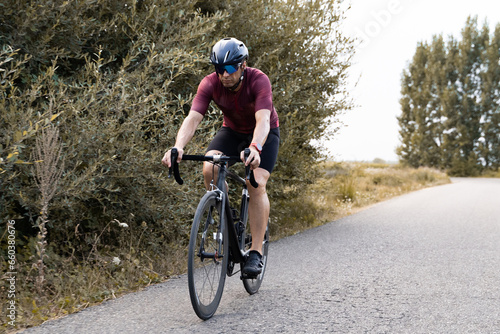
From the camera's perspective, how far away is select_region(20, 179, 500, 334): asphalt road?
11.3ft

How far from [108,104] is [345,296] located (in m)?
2.97

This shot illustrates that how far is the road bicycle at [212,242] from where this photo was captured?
11.1 feet

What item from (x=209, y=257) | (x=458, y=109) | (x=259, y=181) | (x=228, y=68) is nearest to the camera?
(x=209, y=257)

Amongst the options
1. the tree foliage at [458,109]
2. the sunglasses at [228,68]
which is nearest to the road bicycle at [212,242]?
the sunglasses at [228,68]

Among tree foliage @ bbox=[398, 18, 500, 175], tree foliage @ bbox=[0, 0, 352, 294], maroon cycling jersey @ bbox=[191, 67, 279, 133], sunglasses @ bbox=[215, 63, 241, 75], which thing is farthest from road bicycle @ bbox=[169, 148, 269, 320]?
tree foliage @ bbox=[398, 18, 500, 175]

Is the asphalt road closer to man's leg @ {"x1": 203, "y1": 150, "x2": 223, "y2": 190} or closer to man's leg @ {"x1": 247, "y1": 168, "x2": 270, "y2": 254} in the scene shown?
man's leg @ {"x1": 247, "y1": 168, "x2": 270, "y2": 254}

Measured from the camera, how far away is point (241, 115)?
Answer: 4.20 m

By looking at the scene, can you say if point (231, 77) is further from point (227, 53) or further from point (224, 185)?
point (224, 185)

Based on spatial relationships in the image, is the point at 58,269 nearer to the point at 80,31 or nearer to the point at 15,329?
the point at 15,329

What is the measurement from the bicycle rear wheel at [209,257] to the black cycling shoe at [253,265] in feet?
0.82

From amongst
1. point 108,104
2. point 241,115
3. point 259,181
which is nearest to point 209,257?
point 259,181

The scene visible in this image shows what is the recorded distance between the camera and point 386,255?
6348mm

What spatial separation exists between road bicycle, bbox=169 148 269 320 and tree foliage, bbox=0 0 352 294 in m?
1.32

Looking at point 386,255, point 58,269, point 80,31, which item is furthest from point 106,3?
point 386,255
